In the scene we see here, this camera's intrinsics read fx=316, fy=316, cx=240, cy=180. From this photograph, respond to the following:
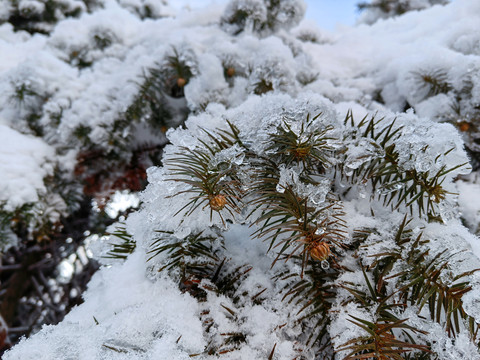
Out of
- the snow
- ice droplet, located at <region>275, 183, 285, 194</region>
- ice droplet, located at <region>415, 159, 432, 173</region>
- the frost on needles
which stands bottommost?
the snow

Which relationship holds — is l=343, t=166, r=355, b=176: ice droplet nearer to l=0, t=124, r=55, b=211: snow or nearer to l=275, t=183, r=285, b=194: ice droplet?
l=275, t=183, r=285, b=194: ice droplet

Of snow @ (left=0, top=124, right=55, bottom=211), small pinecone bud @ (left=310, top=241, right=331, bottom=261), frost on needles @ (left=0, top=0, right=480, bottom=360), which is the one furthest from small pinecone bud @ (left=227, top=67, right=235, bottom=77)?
small pinecone bud @ (left=310, top=241, right=331, bottom=261)

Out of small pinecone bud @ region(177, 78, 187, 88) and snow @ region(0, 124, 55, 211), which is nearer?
snow @ region(0, 124, 55, 211)

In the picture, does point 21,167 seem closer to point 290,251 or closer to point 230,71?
point 230,71

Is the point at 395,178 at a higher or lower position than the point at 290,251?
higher

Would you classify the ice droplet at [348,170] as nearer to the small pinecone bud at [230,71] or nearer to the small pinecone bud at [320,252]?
the small pinecone bud at [320,252]

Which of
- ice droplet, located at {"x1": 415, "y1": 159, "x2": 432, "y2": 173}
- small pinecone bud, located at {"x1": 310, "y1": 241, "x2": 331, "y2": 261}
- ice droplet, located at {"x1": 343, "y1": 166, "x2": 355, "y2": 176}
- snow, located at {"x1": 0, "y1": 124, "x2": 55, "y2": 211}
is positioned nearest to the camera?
small pinecone bud, located at {"x1": 310, "y1": 241, "x2": 331, "y2": 261}

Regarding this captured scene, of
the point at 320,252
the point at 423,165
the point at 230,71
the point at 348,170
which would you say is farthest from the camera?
the point at 230,71

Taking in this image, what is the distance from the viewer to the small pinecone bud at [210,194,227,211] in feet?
2.27

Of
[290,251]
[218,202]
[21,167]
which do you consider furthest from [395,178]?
[21,167]

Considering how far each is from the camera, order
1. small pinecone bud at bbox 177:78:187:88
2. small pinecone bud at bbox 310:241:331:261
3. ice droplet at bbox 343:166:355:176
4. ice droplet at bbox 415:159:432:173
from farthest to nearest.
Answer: small pinecone bud at bbox 177:78:187:88 → ice droplet at bbox 343:166:355:176 → ice droplet at bbox 415:159:432:173 → small pinecone bud at bbox 310:241:331:261

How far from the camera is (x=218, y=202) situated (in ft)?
2.26

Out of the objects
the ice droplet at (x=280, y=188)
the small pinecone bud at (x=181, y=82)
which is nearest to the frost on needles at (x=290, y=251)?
the ice droplet at (x=280, y=188)

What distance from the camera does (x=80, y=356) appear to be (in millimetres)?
607
